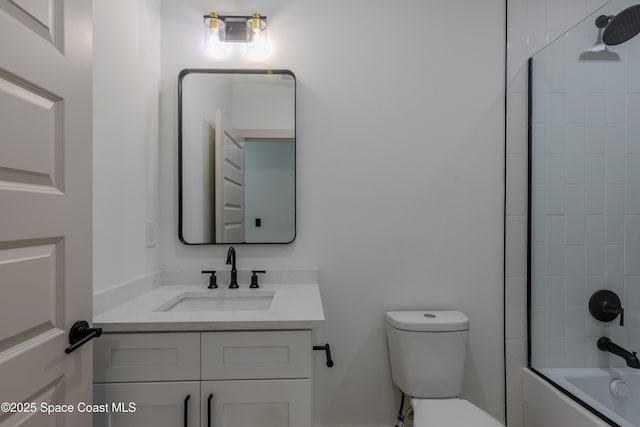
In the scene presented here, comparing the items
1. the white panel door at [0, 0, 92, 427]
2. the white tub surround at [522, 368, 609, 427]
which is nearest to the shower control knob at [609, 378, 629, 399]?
the white tub surround at [522, 368, 609, 427]

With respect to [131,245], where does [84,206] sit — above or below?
above

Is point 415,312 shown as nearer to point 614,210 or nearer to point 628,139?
point 614,210

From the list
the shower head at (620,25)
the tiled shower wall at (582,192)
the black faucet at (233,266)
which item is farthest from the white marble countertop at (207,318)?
the shower head at (620,25)

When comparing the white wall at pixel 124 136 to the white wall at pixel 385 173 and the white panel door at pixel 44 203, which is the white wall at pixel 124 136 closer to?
the white wall at pixel 385 173

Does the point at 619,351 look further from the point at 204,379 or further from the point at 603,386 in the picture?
the point at 204,379

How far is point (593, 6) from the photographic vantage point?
1.62 m

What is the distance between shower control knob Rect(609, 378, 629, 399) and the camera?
138 cm

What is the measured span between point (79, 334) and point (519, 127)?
1986 millimetres

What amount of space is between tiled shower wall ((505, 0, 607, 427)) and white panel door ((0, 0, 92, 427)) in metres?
1.78

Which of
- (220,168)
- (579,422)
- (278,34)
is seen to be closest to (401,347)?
(579,422)

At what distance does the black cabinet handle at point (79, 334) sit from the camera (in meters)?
0.84

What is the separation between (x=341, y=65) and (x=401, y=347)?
1.40m

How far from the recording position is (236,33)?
1.60m

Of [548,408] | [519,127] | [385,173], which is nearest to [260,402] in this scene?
[385,173]
